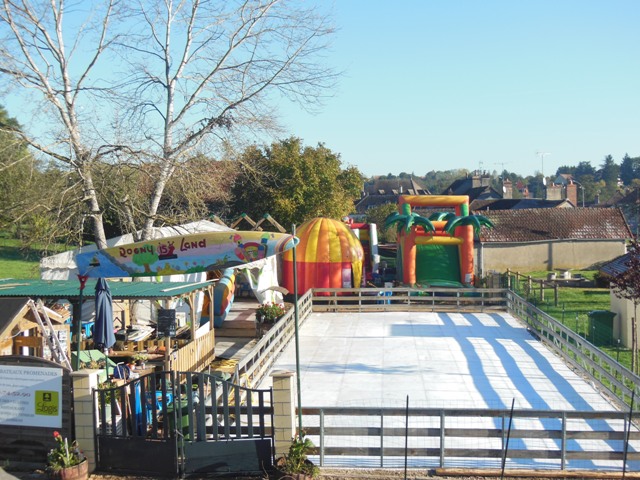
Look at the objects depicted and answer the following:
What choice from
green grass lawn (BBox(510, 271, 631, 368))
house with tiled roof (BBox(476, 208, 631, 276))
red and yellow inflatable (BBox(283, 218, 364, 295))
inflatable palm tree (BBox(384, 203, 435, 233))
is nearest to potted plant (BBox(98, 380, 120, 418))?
green grass lawn (BBox(510, 271, 631, 368))

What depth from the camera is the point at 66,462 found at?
8984 millimetres

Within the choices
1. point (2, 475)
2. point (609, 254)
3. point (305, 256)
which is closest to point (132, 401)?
point (2, 475)

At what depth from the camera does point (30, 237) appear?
1611cm

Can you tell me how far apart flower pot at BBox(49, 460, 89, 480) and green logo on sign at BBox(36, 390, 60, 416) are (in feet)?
2.94

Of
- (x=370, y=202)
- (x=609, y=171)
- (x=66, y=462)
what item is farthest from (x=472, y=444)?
(x=609, y=171)

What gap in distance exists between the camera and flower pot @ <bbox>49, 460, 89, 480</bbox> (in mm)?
8883

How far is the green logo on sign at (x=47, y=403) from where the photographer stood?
9.51m

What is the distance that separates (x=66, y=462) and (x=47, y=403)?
39.4 inches

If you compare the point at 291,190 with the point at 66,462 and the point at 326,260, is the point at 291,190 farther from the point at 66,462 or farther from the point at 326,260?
the point at 66,462

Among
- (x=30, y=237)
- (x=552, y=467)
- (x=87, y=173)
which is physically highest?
(x=87, y=173)

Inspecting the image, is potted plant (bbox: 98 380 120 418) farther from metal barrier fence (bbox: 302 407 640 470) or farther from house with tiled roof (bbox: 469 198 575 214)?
house with tiled roof (bbox: 469 198 575 214)

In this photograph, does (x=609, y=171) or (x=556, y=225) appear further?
(x=609, y=171)

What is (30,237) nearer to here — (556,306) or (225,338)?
(225,338)

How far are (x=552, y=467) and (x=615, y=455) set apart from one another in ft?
2.77
